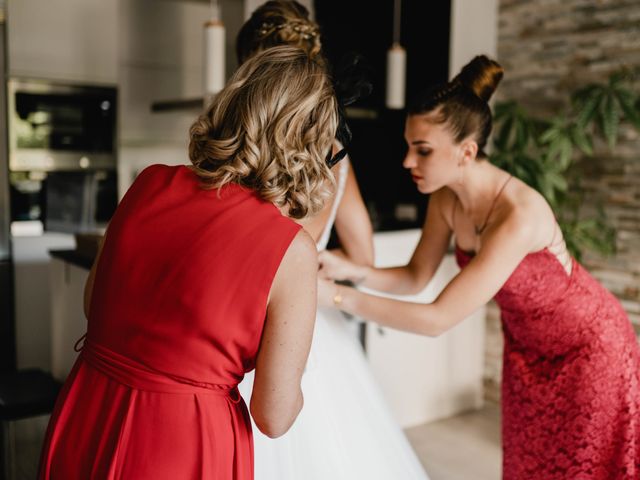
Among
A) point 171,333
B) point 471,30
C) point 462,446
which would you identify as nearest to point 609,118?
point 471,30

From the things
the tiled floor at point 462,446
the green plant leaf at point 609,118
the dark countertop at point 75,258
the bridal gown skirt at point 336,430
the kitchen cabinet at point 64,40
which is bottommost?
the tiled floor at point 462,446

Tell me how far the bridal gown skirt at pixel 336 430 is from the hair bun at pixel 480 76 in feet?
2.15

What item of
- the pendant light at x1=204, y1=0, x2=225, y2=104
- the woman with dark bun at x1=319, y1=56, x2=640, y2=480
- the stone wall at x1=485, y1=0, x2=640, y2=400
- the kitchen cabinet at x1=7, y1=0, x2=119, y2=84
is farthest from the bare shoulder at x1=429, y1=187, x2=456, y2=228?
the kitchen cabinet at x1=7, y1=0, x2=119, y2=84

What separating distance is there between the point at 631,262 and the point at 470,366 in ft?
3.26

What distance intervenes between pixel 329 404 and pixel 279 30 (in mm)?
860

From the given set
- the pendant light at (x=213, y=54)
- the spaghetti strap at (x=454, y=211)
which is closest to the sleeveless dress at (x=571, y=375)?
the spaghetti strap at (x=454, y=211)

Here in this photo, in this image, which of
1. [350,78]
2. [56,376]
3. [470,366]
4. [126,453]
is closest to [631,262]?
[470,366]

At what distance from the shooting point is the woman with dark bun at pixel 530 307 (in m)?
1.68

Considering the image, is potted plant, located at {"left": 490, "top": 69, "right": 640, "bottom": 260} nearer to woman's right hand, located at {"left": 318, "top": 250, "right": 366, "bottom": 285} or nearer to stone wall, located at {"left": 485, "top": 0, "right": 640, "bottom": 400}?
stone wall, located at {"left": 485, "top": 0, "right": 640, "bottom": 400}

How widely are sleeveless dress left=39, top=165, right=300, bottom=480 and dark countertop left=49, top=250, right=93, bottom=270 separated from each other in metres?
1.44

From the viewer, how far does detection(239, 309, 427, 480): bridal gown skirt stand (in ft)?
4.97

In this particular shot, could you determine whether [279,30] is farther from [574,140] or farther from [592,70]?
[592,70]

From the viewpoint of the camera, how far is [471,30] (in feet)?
11.9

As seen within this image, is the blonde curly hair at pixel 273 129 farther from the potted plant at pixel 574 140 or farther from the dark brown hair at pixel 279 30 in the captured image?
the potted plant at pixel 574 140
